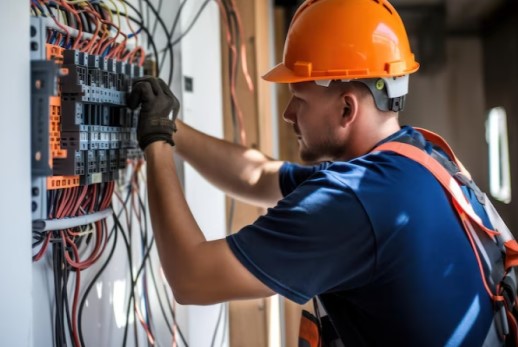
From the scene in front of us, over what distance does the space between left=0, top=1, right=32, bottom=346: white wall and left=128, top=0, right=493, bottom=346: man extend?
11.3 inches

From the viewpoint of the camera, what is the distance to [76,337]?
1.42 meters

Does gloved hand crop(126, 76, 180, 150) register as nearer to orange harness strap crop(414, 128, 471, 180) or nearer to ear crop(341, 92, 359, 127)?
ear crop(341, 92, 359, 127)

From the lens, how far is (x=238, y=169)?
1.76 m

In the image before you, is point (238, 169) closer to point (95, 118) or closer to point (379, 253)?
point (95, 118)

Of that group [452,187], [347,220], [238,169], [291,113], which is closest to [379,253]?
[347,220]

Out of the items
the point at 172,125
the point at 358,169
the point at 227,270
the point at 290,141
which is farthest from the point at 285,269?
the point at 290,141

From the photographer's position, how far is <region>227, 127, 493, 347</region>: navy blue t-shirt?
1098mm

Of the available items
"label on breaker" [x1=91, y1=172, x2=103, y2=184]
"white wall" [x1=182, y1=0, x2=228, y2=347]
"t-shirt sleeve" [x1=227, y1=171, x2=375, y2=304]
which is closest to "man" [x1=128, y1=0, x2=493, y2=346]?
"t-shirt sleeve" [x1=227, y1=171, x2=375, y2=304]

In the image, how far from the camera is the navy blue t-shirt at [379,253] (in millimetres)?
1098

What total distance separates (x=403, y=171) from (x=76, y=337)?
0.86 meters

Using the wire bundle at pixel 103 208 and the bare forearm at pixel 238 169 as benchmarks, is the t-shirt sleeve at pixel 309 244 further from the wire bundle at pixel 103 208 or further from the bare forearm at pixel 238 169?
the bare forearm at pixel 238 169

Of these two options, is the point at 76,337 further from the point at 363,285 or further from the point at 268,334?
the point at 268,334

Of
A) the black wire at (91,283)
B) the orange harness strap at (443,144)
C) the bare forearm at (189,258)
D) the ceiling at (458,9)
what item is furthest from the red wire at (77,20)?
the ceiling at (458,9)

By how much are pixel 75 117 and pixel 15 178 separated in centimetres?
23
